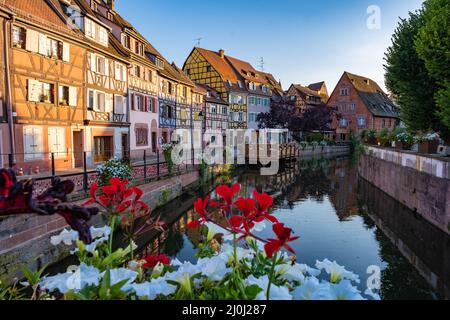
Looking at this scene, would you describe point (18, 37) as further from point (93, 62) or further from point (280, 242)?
point (280, 242)

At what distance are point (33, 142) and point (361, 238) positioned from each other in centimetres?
1525

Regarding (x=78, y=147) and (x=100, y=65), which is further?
(x=100, y=65)

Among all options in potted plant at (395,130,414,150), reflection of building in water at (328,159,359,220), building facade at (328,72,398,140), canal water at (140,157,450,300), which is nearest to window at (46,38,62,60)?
canal water at (140,157,450,300)

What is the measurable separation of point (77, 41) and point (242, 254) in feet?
62.2

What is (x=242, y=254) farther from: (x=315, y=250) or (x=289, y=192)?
(x=289, y=192)

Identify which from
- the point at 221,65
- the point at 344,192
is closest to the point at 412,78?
the point at 344,192

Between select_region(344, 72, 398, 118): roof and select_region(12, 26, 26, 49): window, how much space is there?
5224cm

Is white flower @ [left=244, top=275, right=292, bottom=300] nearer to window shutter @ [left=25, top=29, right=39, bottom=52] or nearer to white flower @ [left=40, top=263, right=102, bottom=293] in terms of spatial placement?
white flower @ [left=40, top=263, right=102, bottom=293]

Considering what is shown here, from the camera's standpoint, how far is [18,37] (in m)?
14.0

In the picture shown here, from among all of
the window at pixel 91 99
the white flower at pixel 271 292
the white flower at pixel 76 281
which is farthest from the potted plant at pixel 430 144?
the window at pixel 91 99

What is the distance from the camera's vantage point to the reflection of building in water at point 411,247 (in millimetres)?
7893

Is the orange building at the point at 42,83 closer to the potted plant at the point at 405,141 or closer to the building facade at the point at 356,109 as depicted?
the potted plant at the point at 405,141
